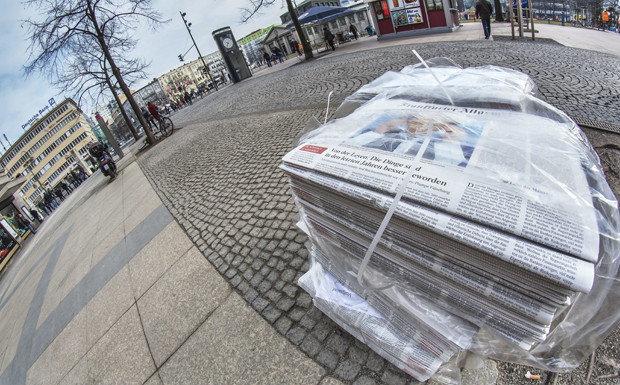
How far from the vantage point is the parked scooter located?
910cm

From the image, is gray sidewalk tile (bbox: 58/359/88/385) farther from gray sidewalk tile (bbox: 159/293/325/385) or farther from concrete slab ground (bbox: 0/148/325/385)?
gray sidewalk tile (bbox: 159/293/325/385)

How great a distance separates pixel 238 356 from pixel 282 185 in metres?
2.25

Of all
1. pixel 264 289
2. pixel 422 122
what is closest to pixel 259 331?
pixel 264 289

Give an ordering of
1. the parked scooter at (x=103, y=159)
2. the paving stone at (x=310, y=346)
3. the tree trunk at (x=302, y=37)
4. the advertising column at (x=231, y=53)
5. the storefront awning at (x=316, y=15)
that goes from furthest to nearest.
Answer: the advertising column at (x=231, y=53) < the storefront awning at (x=316, y=15) < the tree trunk at (x=302, y=37) < the parked scooter at (x=103, y=159) < the paving stone at (x=310, y=346)

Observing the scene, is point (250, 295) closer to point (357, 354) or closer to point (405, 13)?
point (357, 354)

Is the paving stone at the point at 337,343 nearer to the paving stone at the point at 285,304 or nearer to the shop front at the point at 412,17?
the paving stone at the point at 285,304

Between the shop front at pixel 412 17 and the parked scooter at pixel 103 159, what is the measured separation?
1417 centimetres

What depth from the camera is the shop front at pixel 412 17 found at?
41.8ft

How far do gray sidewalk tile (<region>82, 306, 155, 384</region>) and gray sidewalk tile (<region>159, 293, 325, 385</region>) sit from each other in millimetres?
249

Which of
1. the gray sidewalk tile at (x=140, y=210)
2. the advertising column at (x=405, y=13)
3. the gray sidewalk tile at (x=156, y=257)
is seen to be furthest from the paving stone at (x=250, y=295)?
the advertising column at (x=405, y=13)

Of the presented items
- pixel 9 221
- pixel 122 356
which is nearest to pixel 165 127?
pixel 9 221

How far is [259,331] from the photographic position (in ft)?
6.36

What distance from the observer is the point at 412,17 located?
13.6m

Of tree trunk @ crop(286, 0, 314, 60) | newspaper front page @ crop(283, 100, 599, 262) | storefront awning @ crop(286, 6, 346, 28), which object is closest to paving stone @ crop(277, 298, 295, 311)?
newspaper front page @ crop(283, 100, 599, 262)
